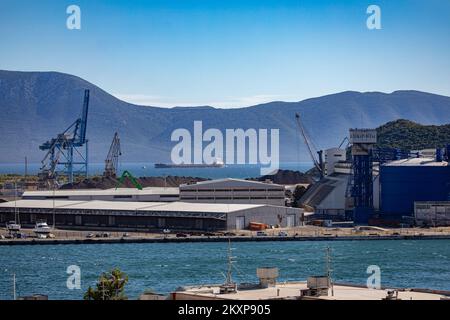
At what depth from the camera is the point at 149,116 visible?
173000mm

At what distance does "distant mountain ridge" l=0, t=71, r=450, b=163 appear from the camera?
160375mm

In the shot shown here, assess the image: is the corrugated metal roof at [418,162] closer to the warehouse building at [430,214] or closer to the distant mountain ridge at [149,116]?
the warehouse building at [430,214]

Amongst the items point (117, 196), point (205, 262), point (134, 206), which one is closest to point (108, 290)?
point (205, 262)

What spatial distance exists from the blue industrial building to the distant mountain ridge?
123 meters

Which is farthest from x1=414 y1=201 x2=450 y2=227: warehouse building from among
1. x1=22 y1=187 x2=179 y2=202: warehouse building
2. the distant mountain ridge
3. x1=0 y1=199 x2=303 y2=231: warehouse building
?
the distant mountain ridge

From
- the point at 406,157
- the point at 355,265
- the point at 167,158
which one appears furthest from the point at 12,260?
the point at 167,158

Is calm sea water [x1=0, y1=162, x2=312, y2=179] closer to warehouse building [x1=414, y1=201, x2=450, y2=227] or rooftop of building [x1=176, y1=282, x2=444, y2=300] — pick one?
warehouse building [x1=414, y1=201, x2=450, y2=227]

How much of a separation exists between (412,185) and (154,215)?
7594 millimetres

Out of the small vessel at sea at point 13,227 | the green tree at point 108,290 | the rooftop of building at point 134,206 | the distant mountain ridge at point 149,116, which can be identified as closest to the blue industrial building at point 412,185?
the rooftop of building at point 134,206

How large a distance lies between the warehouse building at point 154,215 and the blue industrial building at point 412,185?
319 centimetres

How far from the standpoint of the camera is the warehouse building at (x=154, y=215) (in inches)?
1166

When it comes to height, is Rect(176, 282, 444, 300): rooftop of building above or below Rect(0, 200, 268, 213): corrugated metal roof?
below

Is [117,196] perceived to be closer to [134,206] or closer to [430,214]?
[134,206]

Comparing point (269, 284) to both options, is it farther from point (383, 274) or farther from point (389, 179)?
point (389, 179)
